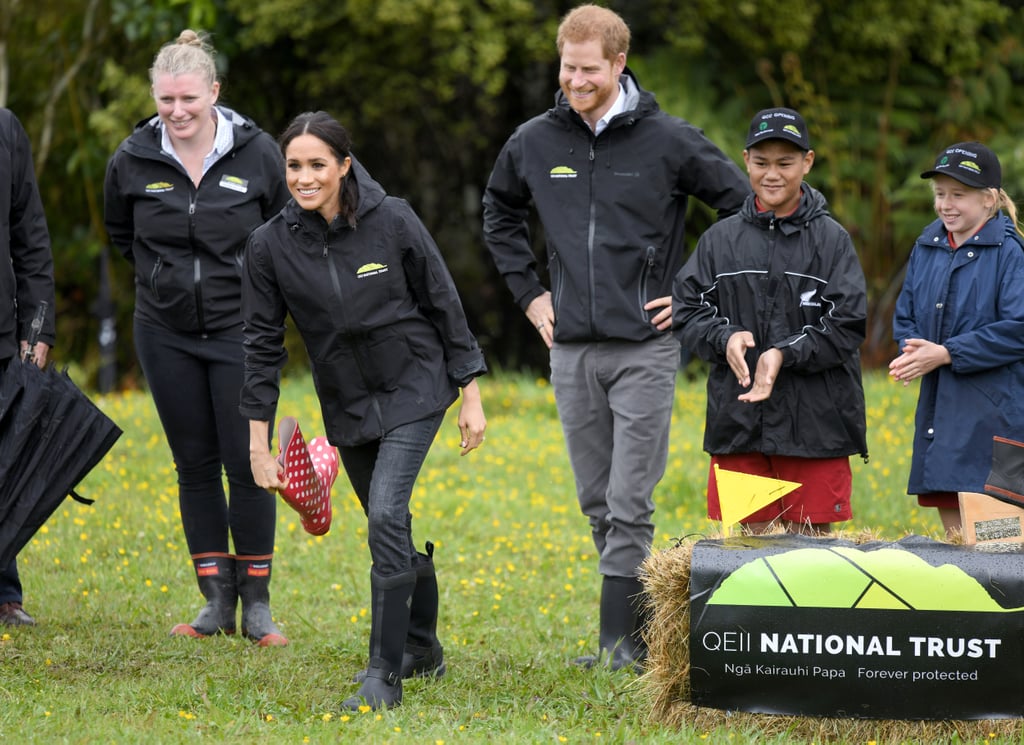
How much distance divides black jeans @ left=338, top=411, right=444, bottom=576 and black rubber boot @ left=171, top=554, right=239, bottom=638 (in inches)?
50.9

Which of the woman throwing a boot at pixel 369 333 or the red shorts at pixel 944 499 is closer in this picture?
the woman throwing a boot at pixel 369 333

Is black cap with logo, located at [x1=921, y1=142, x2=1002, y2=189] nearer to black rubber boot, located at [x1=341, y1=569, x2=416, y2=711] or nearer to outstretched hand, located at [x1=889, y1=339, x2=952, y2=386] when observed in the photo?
outstretched hand, located at [x1=889, y1=339, x2=952, y2=386]

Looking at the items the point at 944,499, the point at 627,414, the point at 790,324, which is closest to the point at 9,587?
the point at 627,414

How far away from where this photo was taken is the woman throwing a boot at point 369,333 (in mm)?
4785

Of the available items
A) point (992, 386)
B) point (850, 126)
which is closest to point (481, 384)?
point (850, 126)

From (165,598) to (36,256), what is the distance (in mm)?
1866

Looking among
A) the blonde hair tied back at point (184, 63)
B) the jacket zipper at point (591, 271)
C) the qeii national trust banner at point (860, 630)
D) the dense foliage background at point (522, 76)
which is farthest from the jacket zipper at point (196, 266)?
the dense foliage background at point (522, 76)

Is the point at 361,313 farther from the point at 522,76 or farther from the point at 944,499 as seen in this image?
the point at 522,76

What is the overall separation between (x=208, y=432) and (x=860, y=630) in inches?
112

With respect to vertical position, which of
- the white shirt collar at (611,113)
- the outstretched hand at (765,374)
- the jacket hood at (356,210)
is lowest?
the outstretched hand at (765,374)

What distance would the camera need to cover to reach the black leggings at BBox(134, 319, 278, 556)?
5.64 metres

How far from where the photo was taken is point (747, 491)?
4727 millimetres

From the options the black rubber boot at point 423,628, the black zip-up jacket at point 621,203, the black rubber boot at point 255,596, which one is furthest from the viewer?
the black rubber boot at point 255,596

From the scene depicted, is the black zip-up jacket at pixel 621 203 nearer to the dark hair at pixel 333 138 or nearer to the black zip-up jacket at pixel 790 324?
the black zip-up jacket at pixel 790 324
